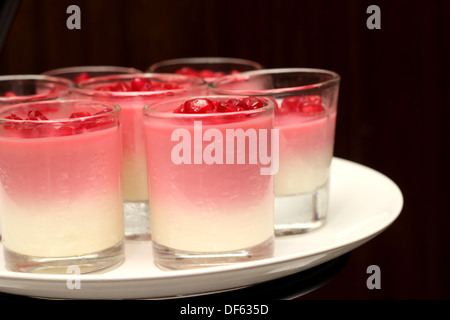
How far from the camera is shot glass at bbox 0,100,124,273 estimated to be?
83 cm

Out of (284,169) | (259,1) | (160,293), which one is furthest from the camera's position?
(259,1)

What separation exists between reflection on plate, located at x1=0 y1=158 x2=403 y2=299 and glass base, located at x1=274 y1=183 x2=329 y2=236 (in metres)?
0.01

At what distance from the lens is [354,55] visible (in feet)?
6.17

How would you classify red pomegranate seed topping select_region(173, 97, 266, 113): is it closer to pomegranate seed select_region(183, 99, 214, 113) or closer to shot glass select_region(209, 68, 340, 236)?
pomegranate seed select_region(183, 99, 214, 113)

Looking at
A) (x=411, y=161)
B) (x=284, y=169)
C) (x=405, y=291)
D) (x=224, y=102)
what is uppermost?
(x=224, y=102)

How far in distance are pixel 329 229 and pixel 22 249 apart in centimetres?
41

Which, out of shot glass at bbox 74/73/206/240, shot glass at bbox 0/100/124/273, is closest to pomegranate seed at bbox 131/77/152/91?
shot glass at bbox 74/73/206/240

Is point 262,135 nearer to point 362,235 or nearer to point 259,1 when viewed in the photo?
point 362,235

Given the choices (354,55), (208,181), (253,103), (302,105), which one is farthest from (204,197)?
(354,55)

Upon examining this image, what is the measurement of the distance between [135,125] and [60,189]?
169mm

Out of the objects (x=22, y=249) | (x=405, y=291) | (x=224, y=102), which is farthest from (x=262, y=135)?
(x=405, y=291)

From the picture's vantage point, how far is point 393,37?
6.15 feet

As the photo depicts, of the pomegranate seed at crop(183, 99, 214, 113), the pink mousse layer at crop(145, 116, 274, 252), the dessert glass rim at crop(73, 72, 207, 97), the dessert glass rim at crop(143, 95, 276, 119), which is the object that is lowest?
the pink mousse layer at crop(145, 116, 274, 252)

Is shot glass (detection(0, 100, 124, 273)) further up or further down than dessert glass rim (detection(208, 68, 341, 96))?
further down
